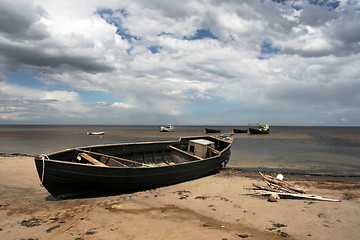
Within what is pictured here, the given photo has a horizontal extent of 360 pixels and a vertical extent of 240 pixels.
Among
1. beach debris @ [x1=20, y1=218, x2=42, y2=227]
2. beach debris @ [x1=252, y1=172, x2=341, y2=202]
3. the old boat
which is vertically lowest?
beach debris @ [x1=20, y1=218, x2=42, y2=227]

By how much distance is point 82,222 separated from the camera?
627 cm

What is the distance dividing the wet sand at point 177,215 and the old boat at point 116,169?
1.55ft

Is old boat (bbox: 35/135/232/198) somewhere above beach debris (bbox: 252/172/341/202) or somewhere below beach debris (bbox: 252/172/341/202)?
above

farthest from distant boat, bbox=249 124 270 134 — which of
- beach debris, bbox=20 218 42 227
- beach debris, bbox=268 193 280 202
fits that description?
beach debris, bbox=20 218 42 227

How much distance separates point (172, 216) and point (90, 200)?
3.48 metres

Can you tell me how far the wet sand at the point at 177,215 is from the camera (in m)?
5.79

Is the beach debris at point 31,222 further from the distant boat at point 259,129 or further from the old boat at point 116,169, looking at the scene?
the distant boat at point 259,129

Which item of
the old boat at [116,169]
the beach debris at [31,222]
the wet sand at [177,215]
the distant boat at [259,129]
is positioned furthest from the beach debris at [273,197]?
the distant boat at [259,129]

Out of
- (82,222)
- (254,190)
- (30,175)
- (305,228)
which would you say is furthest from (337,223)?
(30,175)

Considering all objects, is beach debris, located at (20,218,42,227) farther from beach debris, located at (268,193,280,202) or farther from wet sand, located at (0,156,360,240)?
beach debris, located at (268,193,280,202)

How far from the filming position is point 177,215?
7.02 m

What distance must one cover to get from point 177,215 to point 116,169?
3121 millimetres

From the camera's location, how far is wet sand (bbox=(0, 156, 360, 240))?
579 cm

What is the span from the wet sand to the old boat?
A: 472 mm
